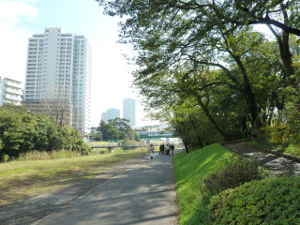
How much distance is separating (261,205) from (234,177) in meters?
2.01

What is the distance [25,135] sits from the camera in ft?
98.9

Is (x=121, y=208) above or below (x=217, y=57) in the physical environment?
below

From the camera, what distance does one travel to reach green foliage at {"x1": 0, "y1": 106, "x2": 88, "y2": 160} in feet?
93.7

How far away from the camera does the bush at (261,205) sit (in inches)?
118

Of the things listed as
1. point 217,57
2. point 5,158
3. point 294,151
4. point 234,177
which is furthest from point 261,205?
point 5,158

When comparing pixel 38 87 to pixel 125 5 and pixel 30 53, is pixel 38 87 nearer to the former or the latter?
pixel 30 53

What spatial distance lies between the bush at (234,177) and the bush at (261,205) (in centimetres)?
95

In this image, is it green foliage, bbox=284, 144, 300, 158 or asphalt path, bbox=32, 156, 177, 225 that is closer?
asphalt path, bbox=32, 156, 177, 225

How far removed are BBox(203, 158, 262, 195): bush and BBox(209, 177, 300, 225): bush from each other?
0.95 meters

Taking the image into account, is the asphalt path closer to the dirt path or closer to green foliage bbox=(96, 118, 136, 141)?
the dirt path

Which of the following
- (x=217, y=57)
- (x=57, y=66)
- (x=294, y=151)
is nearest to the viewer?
(x=294, y=151)

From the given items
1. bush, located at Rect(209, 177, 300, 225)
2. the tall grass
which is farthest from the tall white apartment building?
bush, located at Rect(209, 177, 300, 225)

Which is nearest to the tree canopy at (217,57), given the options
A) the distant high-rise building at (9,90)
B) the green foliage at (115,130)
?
the green foliage at (115,130)

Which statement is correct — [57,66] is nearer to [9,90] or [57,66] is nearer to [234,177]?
[9,90]
